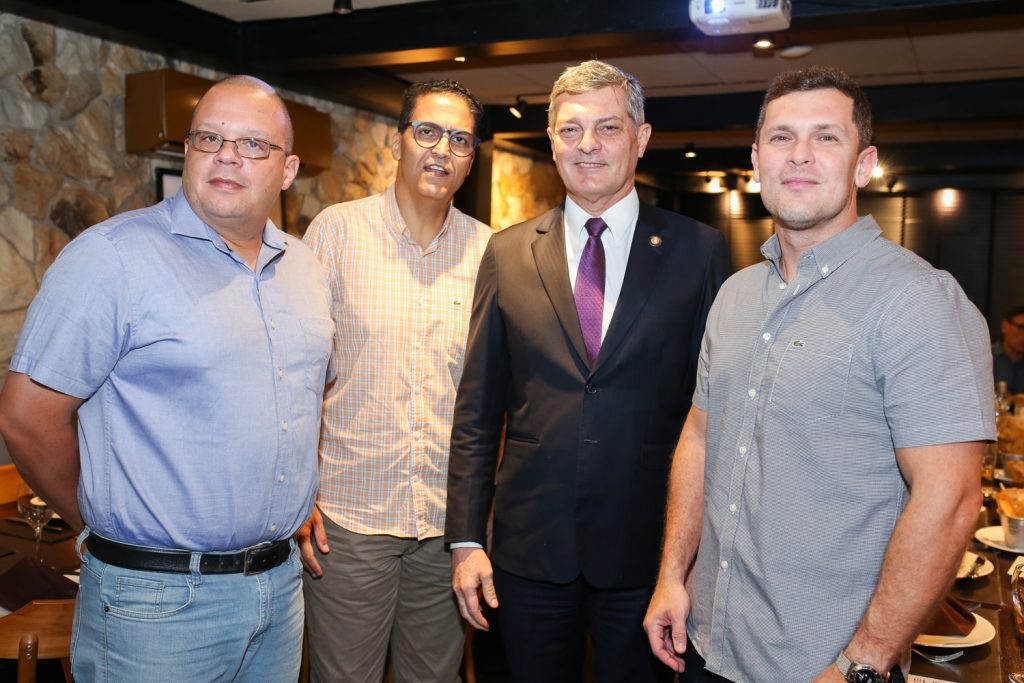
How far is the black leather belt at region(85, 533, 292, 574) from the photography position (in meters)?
1.66

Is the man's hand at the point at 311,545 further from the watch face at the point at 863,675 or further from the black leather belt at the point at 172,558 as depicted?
the watch face at the point at 863,675

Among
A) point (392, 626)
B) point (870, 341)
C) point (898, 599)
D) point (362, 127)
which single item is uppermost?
point (362, 127)

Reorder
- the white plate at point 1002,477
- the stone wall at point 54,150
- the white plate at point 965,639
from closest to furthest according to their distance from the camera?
the white plate at point 965,639 < the white plate at point 1002,477 < the stone wall at point 54,150

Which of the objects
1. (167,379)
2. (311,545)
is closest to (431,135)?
(167,379)

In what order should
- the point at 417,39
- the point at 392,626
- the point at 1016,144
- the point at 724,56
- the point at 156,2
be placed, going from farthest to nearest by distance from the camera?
the point at 1016,144, the point at 724,56, the point at 417,39, the point at 156,2, the point at 392,626

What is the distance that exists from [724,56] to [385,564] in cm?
459

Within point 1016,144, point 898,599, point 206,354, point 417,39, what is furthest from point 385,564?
point 1016,144

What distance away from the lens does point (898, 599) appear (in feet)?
4.62

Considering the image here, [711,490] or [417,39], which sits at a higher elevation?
[417,39]

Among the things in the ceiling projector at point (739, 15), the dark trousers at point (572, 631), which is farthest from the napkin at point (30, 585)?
the ceiling projector at point (739, 15)

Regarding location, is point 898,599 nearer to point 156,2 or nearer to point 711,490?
point 711,490

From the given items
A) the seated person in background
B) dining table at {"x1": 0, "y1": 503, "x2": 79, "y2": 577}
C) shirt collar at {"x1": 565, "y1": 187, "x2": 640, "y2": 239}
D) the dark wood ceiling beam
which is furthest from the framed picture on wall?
the seated person in background

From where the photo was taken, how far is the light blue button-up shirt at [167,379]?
1630mm

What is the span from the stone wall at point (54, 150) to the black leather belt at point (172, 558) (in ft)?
7.13
